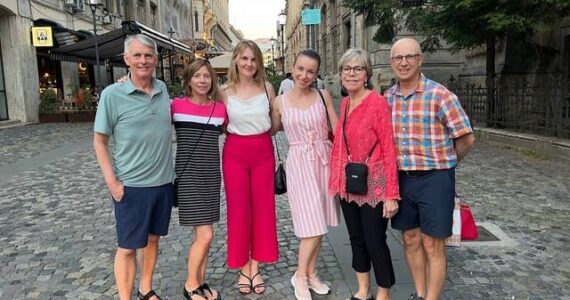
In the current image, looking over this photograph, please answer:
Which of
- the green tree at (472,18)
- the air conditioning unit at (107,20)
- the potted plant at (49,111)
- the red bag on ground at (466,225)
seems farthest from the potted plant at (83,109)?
the red bag on ground at (466,225)

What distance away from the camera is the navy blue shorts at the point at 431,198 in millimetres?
2711

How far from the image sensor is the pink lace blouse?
2.78m

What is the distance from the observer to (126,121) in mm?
Answer: 2756

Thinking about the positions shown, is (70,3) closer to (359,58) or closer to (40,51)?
(40,51)

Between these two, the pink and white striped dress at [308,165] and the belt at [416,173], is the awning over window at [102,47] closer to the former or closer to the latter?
the pink and white striped dress at [308,165]

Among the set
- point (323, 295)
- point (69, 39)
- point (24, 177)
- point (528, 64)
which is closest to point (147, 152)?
point (323, 295)

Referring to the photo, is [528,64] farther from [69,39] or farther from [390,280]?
[69,39]

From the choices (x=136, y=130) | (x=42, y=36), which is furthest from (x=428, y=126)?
(x=42, y=36)

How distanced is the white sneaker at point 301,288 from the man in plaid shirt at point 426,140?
0.99 metres

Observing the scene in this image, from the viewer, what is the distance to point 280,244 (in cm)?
455

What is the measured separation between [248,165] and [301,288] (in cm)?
98

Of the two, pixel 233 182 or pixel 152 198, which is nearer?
pixel 152 198

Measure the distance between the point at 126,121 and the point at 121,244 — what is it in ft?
2.60

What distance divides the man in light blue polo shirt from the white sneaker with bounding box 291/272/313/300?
1095 millimetres
